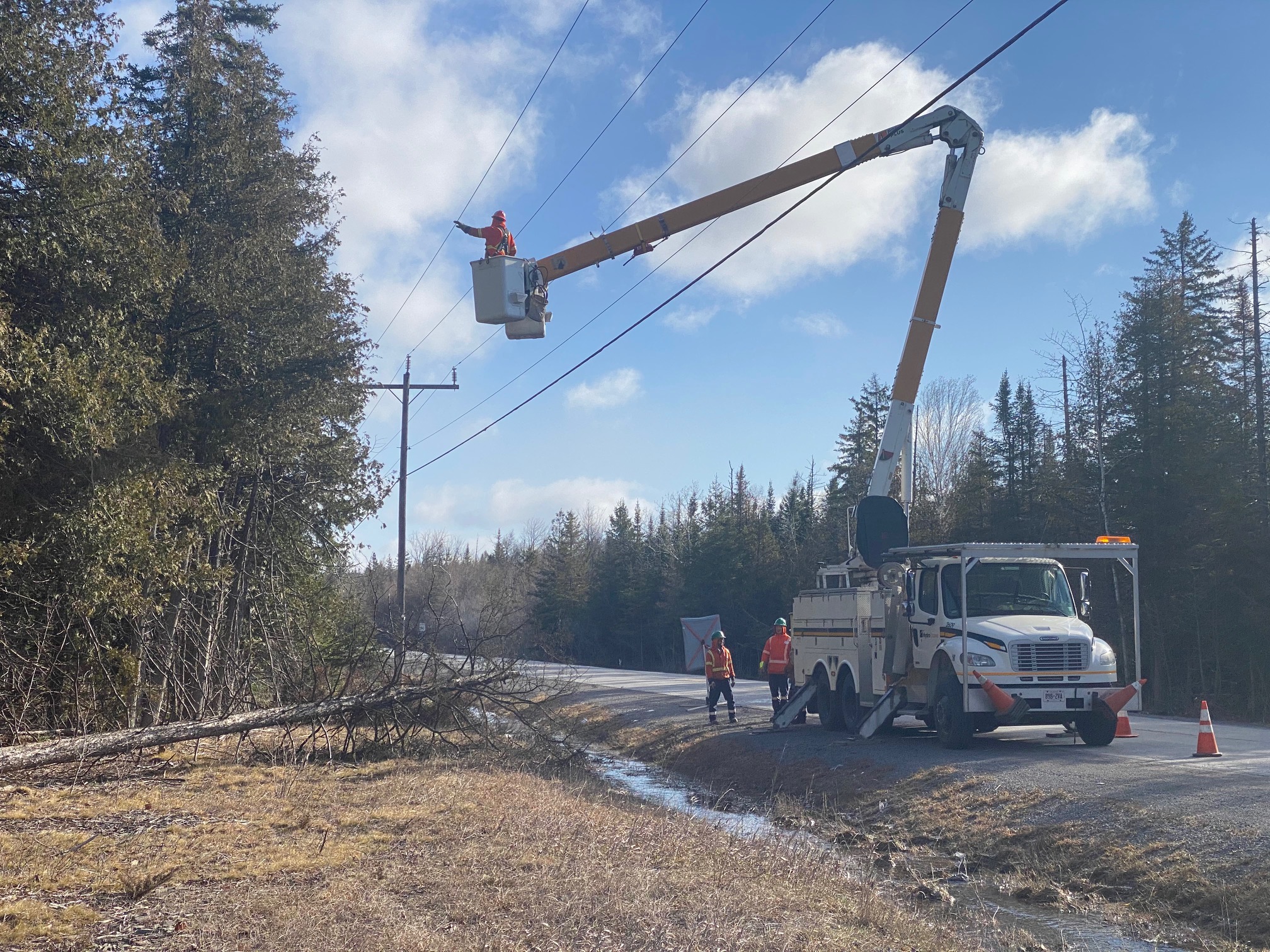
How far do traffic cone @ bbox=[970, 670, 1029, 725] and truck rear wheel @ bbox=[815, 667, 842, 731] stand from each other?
162 inches

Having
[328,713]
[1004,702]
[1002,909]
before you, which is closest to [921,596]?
[1004,702]

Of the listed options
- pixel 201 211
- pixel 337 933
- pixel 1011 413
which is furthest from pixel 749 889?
pixel 1011 413

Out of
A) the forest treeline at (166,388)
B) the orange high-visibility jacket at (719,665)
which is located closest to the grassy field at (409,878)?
the forest treeline at (166,388)

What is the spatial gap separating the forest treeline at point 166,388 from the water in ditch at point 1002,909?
6056mm

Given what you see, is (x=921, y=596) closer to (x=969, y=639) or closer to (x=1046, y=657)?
(x=969, y=639)

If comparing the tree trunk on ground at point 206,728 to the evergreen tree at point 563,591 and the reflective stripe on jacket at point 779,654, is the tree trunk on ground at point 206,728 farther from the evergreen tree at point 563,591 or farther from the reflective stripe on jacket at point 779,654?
the evergreen tree at point 563,591

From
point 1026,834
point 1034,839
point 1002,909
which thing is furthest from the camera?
point 1026,834

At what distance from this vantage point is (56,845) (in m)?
9.00

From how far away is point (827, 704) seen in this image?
17719mm

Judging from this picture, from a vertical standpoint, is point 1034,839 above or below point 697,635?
below

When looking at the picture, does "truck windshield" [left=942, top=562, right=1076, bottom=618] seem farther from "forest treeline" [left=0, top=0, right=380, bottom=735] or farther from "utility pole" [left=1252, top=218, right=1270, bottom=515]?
"utility pole" [left=1252, top=218, right=1270, bottom=515]

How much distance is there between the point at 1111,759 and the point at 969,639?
222 centimetres

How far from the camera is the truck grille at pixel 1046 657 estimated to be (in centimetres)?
1348

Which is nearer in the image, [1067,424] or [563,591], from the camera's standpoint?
[1067,424]
